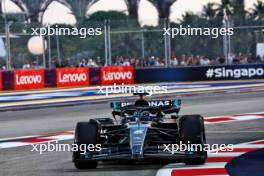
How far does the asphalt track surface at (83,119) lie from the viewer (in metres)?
10.5

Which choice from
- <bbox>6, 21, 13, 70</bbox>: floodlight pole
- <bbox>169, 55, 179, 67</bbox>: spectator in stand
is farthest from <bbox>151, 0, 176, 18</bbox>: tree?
<bbox>6, 21, 13, 70</bbox>: floodlight pole

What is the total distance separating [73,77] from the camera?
32844mm

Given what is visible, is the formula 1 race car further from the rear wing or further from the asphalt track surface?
the asphalt track surface

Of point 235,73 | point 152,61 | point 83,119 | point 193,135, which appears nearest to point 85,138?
point 193,135

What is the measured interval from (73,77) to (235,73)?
6258mm

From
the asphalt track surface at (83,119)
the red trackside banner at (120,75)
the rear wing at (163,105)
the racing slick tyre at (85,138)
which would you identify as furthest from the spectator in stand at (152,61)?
the racing slick tyre at (85,138)

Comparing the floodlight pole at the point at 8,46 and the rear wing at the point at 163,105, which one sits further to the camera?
the floodlight pole at the point at 8,46

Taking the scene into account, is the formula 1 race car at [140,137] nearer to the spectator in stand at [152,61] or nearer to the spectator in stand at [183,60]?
the spectator in stand at [152,61]

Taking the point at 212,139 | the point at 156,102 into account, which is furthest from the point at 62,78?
the point at 156,102

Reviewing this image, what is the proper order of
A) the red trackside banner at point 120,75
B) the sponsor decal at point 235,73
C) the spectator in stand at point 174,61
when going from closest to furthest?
1. the sponsor decal at point 235,73
2. the spectator in stand at point 174,61
3. the red trackside banner at point 120,75

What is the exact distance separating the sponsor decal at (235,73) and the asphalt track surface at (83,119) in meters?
5.43

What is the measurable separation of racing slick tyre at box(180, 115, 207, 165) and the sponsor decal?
21426mm

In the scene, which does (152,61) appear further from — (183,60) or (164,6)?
(164,6)

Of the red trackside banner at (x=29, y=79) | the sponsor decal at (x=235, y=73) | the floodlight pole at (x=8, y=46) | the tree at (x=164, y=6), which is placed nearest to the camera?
the floodlight pole at (x=8, y=46)
